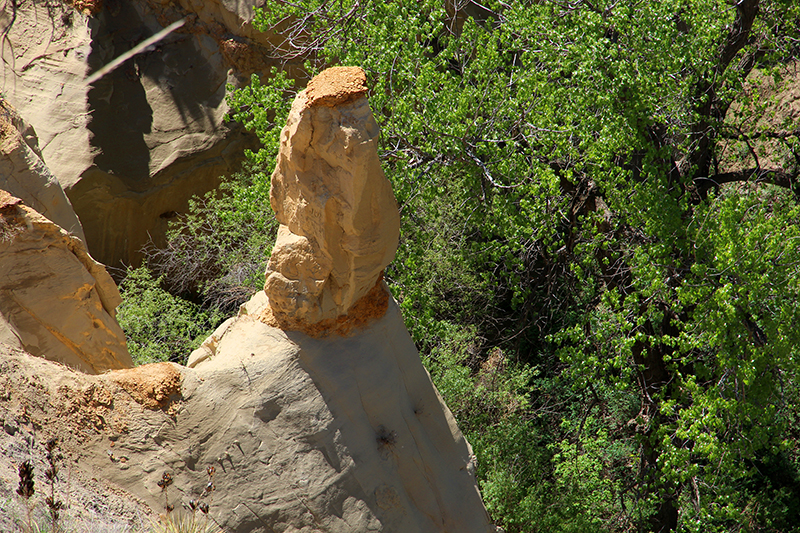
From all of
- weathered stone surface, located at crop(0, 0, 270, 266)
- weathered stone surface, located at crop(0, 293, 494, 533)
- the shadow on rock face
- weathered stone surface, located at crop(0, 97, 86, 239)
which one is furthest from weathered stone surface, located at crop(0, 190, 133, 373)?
the shadow on rock face

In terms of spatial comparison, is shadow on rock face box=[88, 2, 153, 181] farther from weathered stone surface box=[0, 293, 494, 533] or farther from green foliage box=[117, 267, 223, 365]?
weathered stone surface box=[0, 293, 494, 533]

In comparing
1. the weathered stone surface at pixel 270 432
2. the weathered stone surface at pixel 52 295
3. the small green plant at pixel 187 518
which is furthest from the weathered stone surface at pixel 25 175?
the small green plant at pixel 187 518

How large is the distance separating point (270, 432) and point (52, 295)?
2013 mm

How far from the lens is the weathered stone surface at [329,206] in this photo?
416cm

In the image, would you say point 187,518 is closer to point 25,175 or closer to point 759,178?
point 25,175

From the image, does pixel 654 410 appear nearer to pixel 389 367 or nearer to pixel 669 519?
pixel 669 519

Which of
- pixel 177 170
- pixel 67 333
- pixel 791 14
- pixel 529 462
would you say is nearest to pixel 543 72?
pixel 791 14

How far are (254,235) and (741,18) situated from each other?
652cm

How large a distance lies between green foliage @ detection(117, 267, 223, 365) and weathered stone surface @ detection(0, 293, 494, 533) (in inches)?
178

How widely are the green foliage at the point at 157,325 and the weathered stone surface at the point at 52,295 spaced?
11.5 ft

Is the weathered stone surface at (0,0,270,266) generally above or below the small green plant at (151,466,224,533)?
above

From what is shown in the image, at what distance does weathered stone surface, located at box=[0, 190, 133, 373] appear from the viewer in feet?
15.5

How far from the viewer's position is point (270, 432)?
4418mm

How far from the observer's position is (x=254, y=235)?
9461 mm
